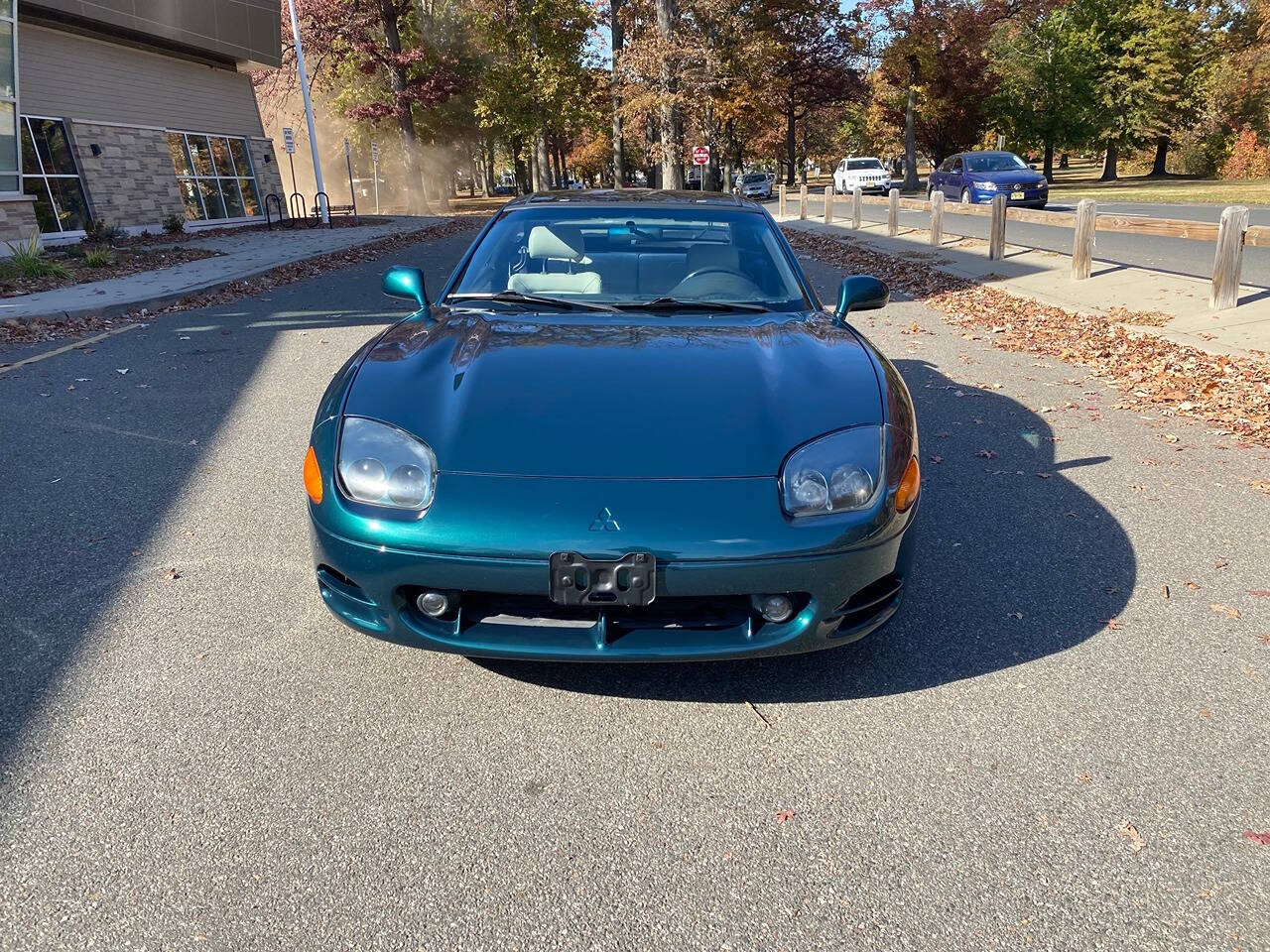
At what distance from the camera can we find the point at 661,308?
11.2 ft

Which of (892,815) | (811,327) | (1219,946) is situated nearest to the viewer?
(1219,946)

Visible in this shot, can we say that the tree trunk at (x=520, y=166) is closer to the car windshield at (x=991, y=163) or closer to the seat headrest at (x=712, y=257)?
the car windshield at (x=991, y=163)

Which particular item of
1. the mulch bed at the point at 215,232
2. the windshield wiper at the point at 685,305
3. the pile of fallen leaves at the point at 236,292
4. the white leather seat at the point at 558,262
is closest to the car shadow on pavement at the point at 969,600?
the windshield wiper at the point at 685,305

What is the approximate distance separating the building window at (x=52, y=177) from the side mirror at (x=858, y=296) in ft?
65.1

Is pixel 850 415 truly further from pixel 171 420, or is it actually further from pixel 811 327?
pixel 171 420

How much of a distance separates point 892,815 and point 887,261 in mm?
13428

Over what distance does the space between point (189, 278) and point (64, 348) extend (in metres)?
5.36

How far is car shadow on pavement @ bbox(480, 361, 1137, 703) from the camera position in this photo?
269 cm

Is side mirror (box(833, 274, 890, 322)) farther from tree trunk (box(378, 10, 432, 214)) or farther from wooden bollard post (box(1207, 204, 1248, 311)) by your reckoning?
tree trunk (box(378, 10, 432, 214))

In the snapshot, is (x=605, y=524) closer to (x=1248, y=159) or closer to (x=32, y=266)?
(x=32, y=266)

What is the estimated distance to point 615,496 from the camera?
2307 millimetres

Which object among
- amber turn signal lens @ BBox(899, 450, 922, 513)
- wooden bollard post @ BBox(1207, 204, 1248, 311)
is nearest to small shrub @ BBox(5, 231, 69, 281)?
amber turn signal lens @ BBox(899, 450, 922, 513)

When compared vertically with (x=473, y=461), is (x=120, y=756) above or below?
below

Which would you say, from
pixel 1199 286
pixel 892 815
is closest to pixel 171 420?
pixel 892 815
